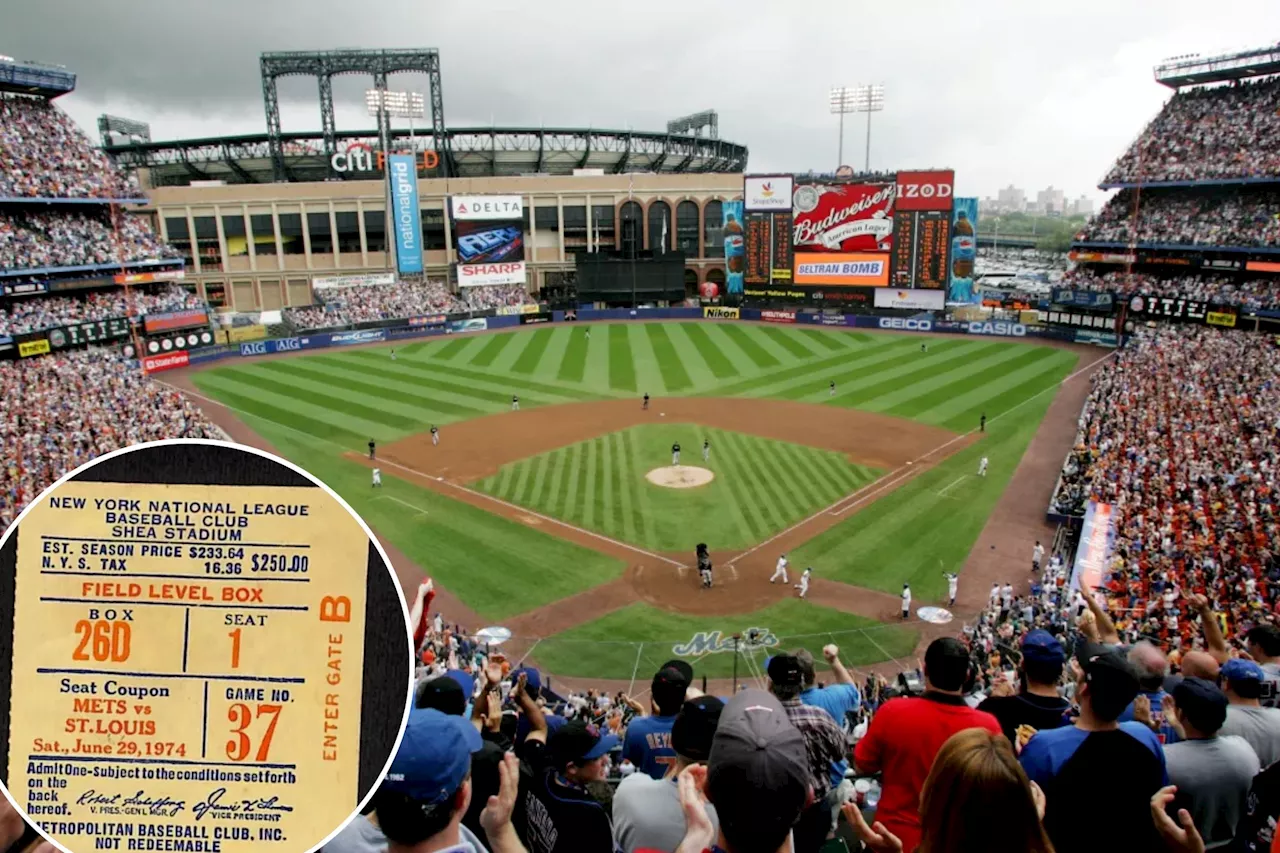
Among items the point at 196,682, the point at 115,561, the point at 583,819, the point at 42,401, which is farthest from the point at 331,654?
the point at 42,401

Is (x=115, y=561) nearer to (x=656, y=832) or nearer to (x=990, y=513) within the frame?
(x=656, y=832)

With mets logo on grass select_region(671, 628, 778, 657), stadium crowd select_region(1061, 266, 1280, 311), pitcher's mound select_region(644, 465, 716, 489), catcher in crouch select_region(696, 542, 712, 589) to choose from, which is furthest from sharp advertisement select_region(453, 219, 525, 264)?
mets logo on grass select_region(671, 628, 778, 657)

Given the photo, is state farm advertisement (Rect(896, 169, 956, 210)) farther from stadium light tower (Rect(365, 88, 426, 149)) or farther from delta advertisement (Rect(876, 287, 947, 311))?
stadium light tower (Rect(365, 88, 426, 149))

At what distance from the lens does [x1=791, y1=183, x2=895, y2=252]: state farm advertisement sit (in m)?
57.1

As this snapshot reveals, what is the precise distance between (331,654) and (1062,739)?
3649mm

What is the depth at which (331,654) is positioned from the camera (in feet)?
7.46

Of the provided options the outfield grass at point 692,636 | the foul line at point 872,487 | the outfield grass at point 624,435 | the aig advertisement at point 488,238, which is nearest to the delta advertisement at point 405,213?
the aig advertisement at point 488,238

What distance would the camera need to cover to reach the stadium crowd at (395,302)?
59594 mm

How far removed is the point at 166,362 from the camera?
49562 mm

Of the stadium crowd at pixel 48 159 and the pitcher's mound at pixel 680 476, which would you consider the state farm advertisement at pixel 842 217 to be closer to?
the pitcher's mound at pixel 680 476

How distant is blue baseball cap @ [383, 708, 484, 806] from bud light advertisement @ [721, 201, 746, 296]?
6204cm

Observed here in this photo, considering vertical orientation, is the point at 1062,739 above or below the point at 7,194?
below

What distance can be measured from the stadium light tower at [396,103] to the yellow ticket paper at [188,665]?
71.4 metres

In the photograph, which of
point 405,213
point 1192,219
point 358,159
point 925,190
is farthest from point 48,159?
point 1192,219
